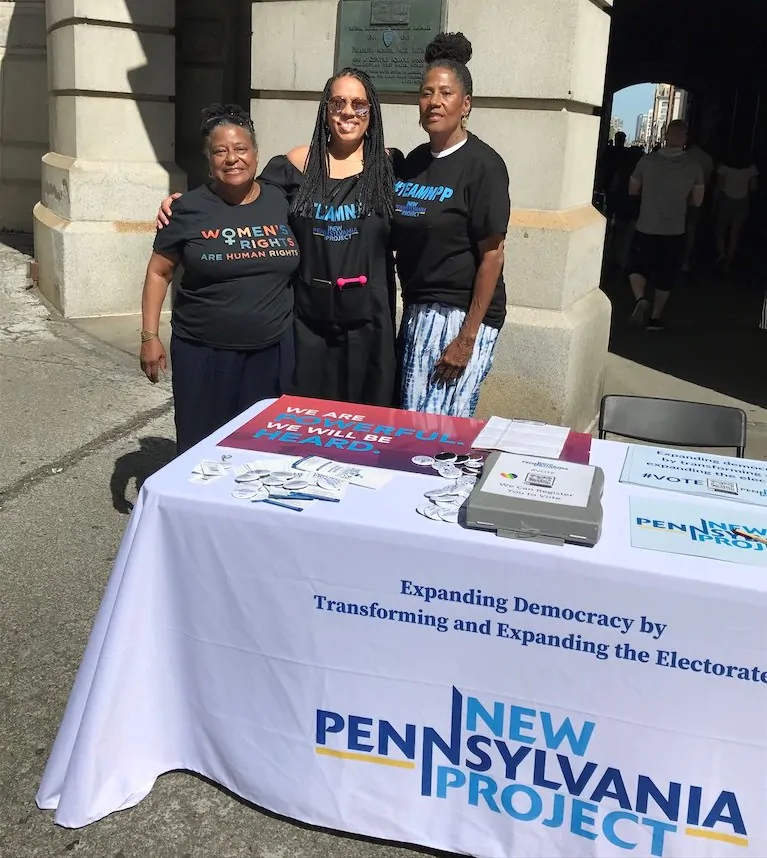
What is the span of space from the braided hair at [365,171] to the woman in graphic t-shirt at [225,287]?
0.13 m

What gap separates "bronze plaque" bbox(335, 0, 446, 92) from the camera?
16.7ft

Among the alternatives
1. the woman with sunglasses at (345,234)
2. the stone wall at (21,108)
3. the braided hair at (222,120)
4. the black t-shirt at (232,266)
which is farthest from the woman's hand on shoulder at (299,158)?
the stone wall at (21,108)

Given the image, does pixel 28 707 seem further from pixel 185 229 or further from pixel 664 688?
pixel 664 688

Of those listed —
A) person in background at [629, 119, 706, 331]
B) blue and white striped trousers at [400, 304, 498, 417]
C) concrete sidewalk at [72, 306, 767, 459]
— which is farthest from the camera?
person in background at [629, 119, 706, 331]

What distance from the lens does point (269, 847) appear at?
230 centimetres

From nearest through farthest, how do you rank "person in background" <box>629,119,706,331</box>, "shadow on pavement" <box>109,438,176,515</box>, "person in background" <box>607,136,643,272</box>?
"shadow on pavement" <box>109,438,176,515</box> < "person in background" <box>629,119,706,331</box> < "person in background" <box>607,136,643,272</box>

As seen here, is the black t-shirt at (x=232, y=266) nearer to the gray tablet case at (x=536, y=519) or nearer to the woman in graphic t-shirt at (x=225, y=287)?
the woman in graphic t-shirt at (x=225, y=287)

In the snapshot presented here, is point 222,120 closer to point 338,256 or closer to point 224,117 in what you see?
point 224,117

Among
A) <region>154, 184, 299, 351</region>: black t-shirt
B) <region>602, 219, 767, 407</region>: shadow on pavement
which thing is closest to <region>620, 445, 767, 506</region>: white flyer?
<region>154, 184, 299, 351</region>: black t-shirt

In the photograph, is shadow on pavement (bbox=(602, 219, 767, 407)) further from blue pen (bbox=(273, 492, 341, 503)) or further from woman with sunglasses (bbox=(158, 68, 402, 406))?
blue pen (bbox=(273, 492, 341, 503))

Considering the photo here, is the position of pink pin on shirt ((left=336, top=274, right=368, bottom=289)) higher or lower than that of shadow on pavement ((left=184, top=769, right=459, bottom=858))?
higher

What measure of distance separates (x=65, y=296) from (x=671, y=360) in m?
5.06

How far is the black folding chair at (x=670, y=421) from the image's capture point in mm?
3316

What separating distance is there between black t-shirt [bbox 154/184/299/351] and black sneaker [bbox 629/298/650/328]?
220 inches
